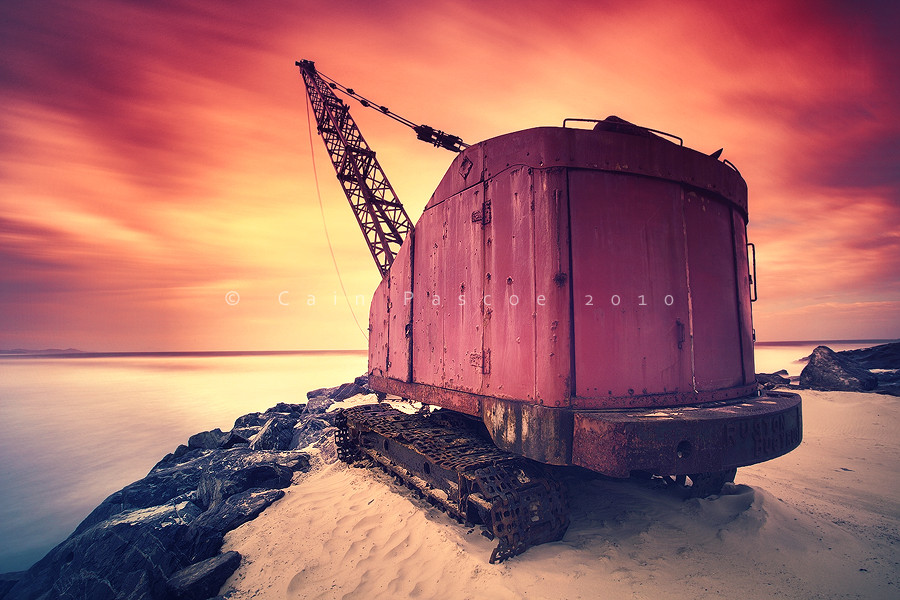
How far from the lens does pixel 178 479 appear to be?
22.1 feet

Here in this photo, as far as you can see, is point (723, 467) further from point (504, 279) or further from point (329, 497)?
point (329, 497)

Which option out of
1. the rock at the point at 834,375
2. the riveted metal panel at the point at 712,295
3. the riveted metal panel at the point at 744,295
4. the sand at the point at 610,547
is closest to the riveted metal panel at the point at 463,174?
the riveted metal panel at the point at 712,295

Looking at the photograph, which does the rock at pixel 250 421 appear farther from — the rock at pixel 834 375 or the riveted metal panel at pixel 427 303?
the rock at pixel 834 375

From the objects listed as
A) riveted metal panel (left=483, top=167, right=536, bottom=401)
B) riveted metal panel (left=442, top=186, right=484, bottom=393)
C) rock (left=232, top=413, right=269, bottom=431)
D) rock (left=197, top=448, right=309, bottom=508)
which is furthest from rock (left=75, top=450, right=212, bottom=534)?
riveted metal panel (left=483, top=167, right=536, bottom=401)

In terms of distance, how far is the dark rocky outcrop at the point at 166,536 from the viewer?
409 cm

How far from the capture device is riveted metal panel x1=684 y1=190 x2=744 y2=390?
12.9ft

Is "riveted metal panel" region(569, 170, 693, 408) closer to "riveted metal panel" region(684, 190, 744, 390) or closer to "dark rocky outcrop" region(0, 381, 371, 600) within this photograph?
Result: "riveted metal panel" region(684, 190, 744, 390)

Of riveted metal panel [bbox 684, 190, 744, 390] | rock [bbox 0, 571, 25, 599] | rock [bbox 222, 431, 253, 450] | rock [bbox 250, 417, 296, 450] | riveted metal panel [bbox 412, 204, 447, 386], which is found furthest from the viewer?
rock [bbox 250, 417, 296, 450]

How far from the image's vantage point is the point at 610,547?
365 centimetres

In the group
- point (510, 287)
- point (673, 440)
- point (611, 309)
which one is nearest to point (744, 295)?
point (611, 309)

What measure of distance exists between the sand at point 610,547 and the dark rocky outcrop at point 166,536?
0.96ft

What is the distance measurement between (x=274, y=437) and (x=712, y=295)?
29.6 ft

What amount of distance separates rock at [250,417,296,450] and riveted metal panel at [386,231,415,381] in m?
3.95

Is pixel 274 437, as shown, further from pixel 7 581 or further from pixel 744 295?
pixel 744 295
